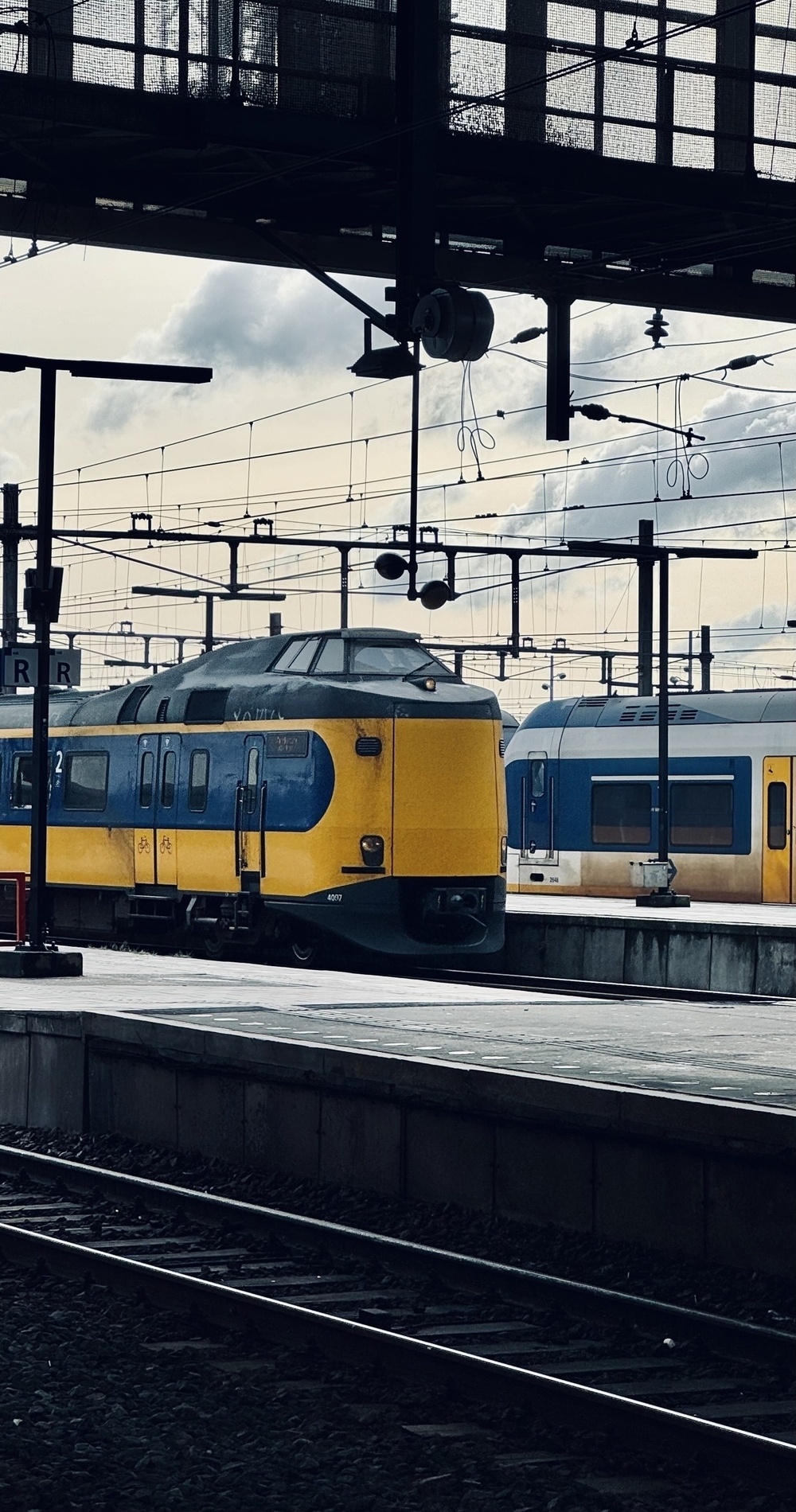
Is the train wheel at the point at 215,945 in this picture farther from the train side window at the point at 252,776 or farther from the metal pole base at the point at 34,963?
the metal pole base at the point at 34,963

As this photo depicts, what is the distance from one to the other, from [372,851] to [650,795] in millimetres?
11850

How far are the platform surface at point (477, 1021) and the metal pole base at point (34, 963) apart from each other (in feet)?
0.86

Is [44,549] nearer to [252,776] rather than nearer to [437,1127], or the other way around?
[252,776]

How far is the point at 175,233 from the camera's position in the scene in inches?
493

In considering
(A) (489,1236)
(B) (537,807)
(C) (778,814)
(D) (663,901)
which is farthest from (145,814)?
(A) (489,1236)

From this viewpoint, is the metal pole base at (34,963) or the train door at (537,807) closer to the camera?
the metal pole base at (34,963)

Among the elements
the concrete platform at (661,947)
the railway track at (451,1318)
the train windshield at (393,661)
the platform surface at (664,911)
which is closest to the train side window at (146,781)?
the train windshield at (393,661)

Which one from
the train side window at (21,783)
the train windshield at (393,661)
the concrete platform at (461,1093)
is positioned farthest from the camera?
the train side window at (21,783)

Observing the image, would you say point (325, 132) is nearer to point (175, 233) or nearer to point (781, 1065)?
point (175, 233)

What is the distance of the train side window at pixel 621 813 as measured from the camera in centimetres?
3306

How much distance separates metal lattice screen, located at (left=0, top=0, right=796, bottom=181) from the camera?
10797mm

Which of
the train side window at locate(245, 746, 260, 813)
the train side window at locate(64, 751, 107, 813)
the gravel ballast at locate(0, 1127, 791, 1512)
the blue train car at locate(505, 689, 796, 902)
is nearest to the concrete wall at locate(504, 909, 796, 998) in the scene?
the blue train car at locate(505, 689, 796, 902)

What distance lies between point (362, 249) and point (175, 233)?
120cm

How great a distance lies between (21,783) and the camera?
2827 cm
